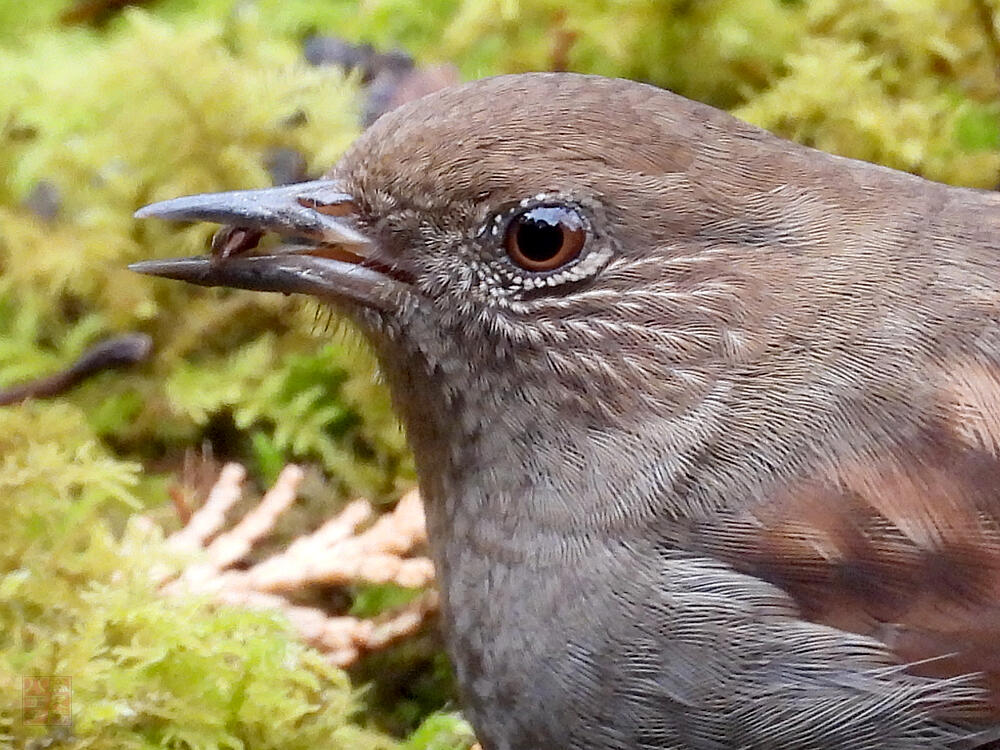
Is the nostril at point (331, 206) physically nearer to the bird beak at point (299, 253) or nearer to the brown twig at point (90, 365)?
the bird beak at point (299, 253)

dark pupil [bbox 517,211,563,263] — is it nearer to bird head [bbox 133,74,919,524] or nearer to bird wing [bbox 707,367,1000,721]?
bird head [bbox 133,74,919,524]

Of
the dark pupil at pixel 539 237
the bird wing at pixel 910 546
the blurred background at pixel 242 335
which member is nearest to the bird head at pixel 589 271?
the dark pupil at pixel 539 237

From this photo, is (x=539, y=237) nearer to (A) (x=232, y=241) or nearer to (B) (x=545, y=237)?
(B) (x=545, y=237)

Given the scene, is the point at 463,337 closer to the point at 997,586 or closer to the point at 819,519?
the point at 819,519

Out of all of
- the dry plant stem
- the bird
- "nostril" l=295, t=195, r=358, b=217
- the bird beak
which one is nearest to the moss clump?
the dry plant stem

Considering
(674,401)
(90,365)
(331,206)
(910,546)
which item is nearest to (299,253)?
(331,206)

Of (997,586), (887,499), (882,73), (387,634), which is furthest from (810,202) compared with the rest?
(882,73)
